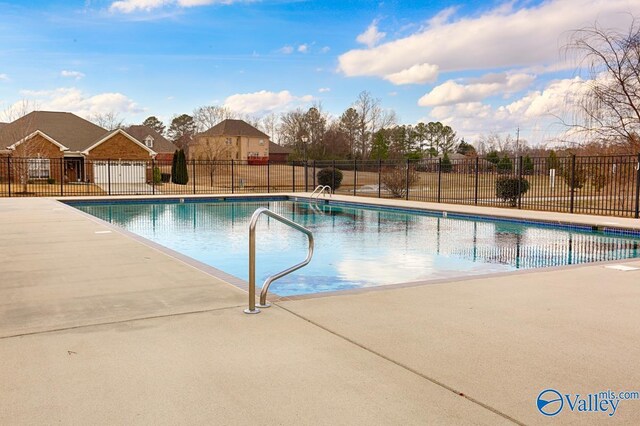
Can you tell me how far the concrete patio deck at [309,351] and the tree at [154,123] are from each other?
80913 millimetres

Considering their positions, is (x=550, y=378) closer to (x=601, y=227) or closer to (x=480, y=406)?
(x=480, y=406)

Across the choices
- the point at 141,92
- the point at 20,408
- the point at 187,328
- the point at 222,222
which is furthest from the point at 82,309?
the point at 141,92

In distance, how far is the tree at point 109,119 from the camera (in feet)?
216

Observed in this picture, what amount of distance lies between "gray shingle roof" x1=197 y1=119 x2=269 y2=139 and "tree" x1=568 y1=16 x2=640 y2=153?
4865 centimetres

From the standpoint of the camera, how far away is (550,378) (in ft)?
10.7

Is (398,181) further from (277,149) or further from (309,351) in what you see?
(277,149)

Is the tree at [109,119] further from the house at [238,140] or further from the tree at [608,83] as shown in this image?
the tree at [608,83]

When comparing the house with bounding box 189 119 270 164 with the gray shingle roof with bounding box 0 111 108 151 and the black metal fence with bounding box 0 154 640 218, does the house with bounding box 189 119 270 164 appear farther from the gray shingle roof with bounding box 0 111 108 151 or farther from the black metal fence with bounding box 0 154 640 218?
the gray shingle roof with bounding box 0 111 108 151

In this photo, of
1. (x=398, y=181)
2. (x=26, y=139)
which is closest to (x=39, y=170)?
(x=26, y=139)

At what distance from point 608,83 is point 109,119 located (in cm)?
6144

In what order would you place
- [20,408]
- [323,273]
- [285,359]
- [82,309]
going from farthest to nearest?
1. [323,273]
2. [82,309]
3. [285,359]
4. [20,408]

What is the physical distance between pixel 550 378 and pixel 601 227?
36.2 ft

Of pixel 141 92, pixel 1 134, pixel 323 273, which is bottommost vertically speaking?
pixel 323 273

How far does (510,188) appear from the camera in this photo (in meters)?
19.4
